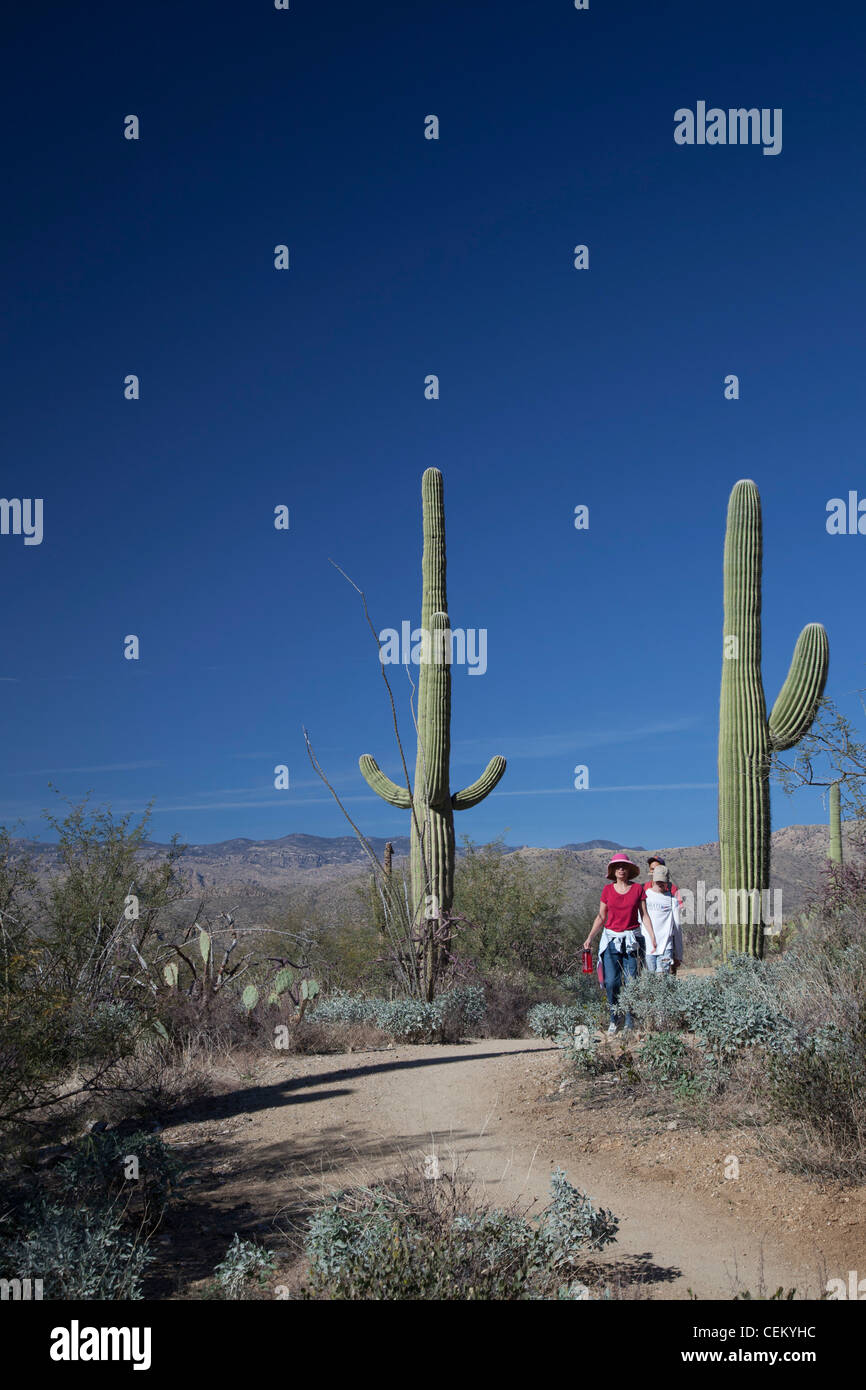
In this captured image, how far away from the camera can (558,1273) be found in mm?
Answer: 4203

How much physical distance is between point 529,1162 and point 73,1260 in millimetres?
3197

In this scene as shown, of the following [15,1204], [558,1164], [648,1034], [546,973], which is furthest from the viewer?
[546,973]

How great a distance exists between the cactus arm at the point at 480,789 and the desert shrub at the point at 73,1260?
34.8 ft

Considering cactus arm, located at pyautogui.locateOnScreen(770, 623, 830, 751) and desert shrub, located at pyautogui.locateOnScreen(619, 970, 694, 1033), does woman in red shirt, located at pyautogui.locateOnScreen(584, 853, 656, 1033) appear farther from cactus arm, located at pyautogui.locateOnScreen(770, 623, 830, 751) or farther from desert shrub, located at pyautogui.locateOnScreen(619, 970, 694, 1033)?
cactus arm, located at pyautogui.locateOnScreen(770, 623, 830, 751)

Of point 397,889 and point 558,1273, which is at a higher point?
point 397,889

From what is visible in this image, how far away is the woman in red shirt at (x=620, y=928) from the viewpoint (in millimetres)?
9234

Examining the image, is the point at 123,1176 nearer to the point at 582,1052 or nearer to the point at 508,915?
the point at 582,1052

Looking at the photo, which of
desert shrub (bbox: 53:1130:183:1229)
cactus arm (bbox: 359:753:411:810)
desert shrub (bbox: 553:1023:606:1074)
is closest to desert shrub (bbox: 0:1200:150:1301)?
desert shrub (bbox: 53:1130:183:1229)

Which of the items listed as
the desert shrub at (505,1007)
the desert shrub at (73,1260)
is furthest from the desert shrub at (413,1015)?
the desert shrub at (73,1260)

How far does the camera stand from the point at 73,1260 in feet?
13.6

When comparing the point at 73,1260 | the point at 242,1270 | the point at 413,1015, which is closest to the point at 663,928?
the point at 413,1015
